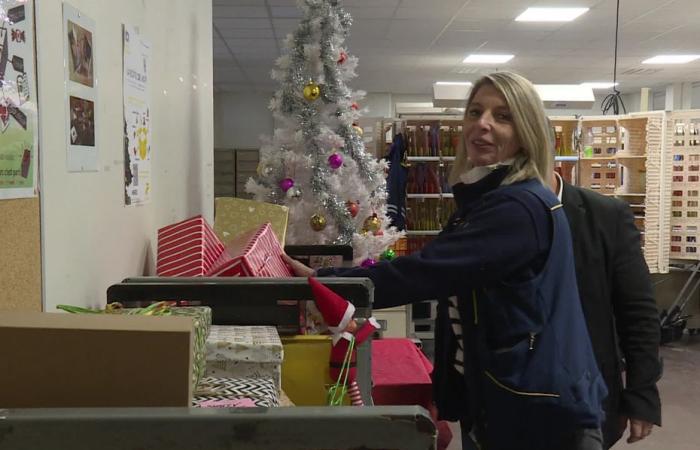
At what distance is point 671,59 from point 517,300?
9.93 metres

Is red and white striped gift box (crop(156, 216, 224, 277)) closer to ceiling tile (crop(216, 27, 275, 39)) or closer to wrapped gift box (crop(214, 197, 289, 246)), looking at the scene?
wrapped gift box (crop(214, 197, 289, 246))

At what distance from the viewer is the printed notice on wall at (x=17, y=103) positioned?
1.08 meters

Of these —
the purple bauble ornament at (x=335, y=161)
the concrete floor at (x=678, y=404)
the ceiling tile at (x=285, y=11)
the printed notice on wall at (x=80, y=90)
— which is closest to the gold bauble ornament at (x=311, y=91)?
the purple bauble ornament at (x=335, y=161)

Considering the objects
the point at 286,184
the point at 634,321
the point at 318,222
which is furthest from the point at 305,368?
the point at 286,184

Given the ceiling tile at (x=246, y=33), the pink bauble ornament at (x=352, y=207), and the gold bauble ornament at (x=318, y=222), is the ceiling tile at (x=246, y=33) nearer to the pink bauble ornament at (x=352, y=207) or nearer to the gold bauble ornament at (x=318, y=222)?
the pink bauble ornament at (x=352, y=207)

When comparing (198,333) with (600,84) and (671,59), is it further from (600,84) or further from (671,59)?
(600,84)

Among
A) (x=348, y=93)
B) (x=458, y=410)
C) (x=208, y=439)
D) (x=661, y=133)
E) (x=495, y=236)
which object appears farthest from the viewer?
(x=661, y=133)

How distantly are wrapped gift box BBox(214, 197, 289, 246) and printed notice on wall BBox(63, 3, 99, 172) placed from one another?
3.39 ft

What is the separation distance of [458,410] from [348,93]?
261 centimetres

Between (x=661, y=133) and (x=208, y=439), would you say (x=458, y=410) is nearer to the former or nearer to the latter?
(x=208, y=439)

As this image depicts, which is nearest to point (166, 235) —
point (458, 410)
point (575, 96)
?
point (458, 410)

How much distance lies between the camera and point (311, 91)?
3756 mm

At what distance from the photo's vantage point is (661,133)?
5.92 m

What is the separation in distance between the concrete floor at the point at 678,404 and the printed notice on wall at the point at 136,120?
2.39 meters
